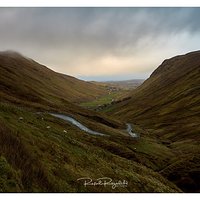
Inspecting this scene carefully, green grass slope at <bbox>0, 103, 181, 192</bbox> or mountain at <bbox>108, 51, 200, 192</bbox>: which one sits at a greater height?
green grass slope at <bbox>0, 103, 181, 192</bbox>

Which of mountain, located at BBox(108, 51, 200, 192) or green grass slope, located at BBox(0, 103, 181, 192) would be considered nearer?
green grass slope, located at BBox(0, 103, 181, 192)

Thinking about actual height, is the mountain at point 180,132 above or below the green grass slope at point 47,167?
below

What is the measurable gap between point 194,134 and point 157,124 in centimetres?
4178

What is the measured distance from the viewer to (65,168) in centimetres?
2988

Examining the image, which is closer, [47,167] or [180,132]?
[47,167]

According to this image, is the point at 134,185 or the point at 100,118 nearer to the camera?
the point at 134,185

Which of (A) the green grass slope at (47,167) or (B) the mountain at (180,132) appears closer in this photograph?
(A) the green grass slope at (47,167)

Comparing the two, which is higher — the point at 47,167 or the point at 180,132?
the point at 47,167

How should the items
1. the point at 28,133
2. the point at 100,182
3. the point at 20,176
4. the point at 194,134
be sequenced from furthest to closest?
the point at 194,134
the point at 28,133
the point at 100,182
the point at 20,176
